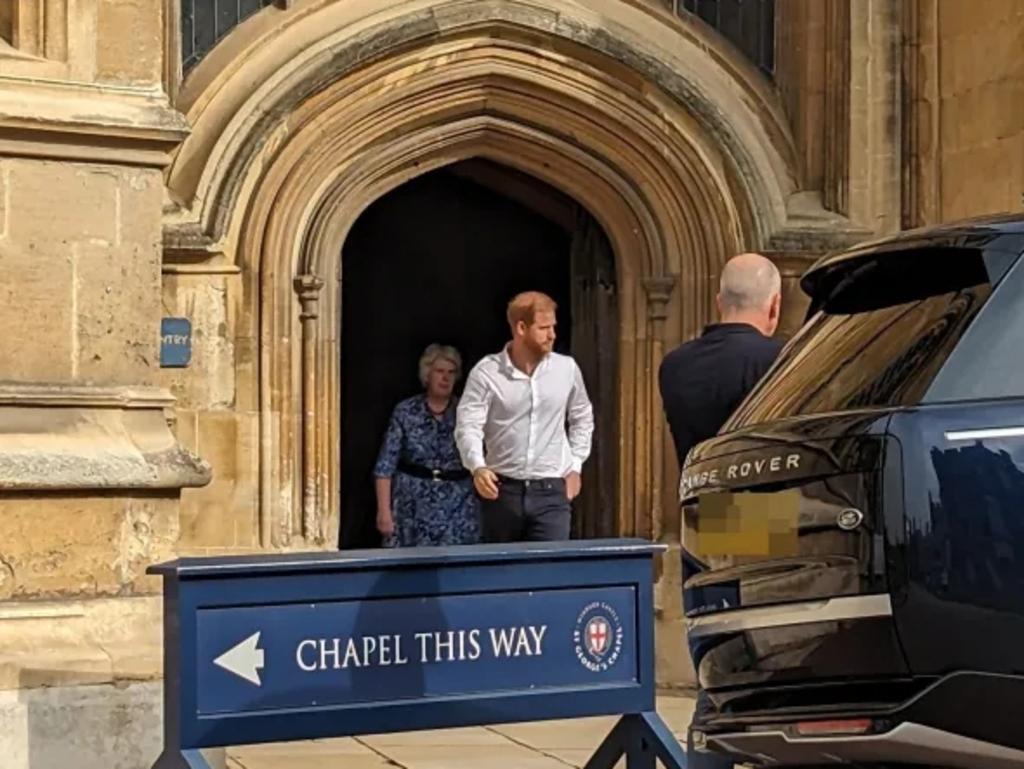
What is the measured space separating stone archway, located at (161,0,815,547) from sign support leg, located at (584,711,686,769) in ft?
12.4

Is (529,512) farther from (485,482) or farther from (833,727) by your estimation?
(833,727)

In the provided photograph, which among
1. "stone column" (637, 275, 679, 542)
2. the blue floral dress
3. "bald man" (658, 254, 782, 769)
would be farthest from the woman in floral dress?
"bald man" (658, 254, 782, 769)

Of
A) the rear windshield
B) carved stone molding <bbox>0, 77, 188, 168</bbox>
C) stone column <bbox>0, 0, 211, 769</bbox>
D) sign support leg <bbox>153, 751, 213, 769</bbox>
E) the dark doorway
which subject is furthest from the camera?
the dark doorway

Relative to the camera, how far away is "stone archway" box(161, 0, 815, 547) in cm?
863

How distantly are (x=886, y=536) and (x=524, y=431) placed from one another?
3.67 metres

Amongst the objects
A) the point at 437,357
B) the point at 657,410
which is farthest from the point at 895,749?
the point at 657,410

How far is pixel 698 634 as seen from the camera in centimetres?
409

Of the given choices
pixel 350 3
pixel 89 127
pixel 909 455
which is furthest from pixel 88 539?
pixel 350 3

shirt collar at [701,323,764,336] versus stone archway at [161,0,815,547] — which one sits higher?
stone archway at [161,0,815,547]

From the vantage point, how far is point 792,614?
12.1 ft

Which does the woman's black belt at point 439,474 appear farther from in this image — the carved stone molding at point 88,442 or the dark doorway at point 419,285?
the carved stone molding at point 88,442

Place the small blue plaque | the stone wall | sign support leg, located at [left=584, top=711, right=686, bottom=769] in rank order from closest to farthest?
sign support leg, located at [left=584, top=711, right=686, bottom=769] < the small blue plaque < the stone wall

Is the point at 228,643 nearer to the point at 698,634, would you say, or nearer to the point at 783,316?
the point at 698,634

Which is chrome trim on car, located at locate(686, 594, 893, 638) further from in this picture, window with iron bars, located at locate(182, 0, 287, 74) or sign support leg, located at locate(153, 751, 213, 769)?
window with iron bars, located at locate(182, 0, 287, 74)
